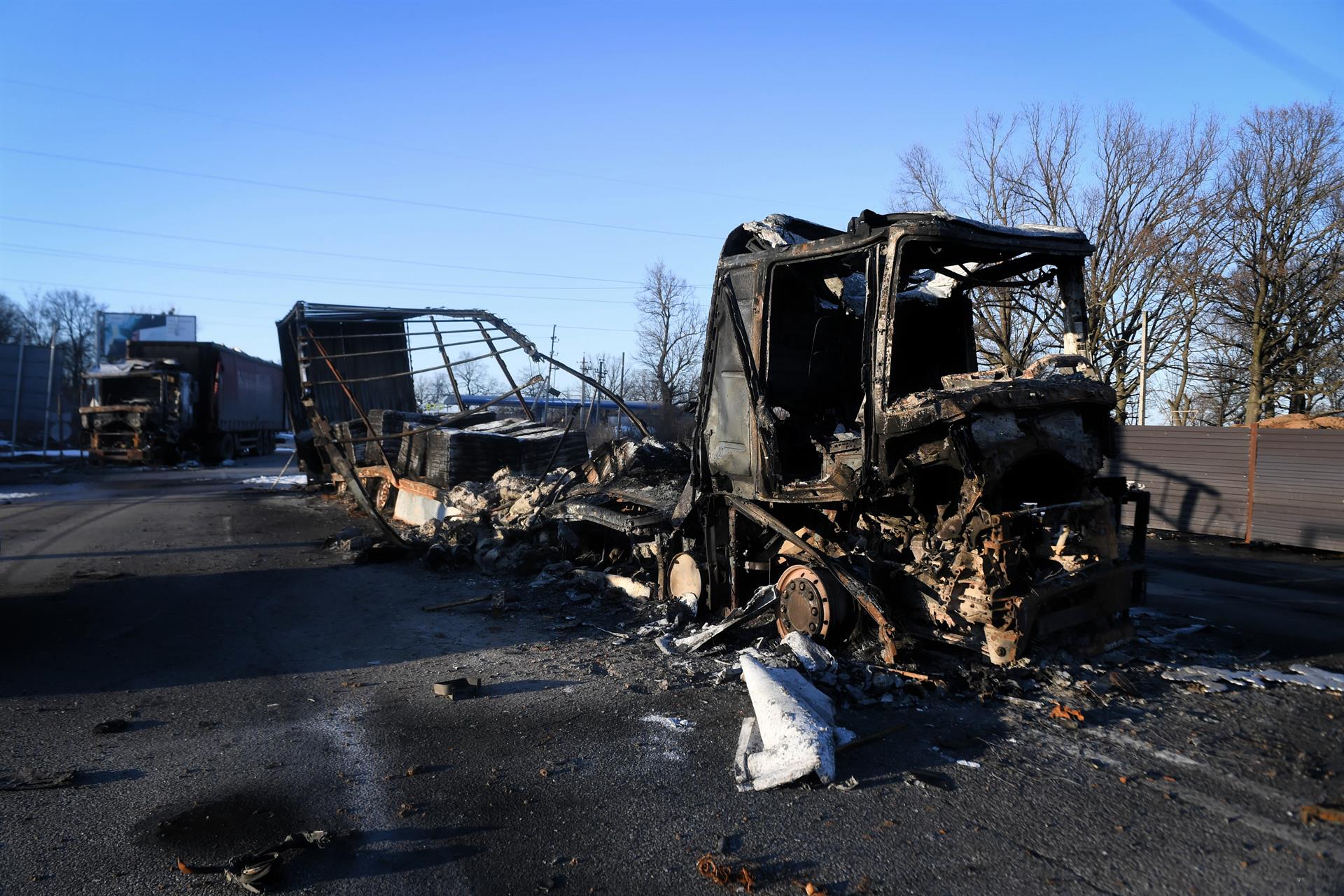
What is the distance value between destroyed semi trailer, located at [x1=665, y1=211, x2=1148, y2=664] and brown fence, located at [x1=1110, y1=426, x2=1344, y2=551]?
7.51 meters

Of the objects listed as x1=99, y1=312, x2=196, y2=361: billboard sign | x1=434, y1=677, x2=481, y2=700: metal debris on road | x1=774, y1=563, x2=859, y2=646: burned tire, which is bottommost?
x1=434, y1=677, x2=481, y2=700: metal debris on road

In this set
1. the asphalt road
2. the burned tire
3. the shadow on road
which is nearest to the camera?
the asphalt road

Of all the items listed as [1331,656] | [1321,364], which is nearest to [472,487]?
[1331,656]

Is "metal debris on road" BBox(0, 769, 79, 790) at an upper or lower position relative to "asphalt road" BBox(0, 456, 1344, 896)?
lower

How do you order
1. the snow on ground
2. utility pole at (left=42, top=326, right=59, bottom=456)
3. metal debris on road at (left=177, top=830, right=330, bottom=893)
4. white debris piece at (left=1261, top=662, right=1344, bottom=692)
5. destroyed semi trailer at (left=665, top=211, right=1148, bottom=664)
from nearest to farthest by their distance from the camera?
1. metal debris on road at (left=177, top=830, right=330, bottom=893)
2. destroyed semi trailer at (left=665, top=211, right=1148, bottom=664)
3. white debris piece at (left=1261, top=662, right=1344, bottom=692)
4. the snow on ground
5. utility pole at (left=42, top=326, right=59, bottom=456)

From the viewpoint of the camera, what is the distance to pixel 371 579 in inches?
363

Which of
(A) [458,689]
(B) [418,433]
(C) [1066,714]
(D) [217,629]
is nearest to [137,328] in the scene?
(B) [418,433]

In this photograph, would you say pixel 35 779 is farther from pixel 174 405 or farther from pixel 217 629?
pixel 174 405

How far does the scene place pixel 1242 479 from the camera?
12398mm

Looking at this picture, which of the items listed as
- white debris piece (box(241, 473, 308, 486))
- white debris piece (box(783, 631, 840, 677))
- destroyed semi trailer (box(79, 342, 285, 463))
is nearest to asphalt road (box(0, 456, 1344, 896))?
white debris piece (box(783, 631, 840, 677))

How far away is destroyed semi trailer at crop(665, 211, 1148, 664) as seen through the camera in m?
4.96

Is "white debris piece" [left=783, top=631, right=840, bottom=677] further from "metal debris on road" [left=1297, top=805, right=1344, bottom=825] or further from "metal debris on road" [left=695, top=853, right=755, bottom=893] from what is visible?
"metal debris on road" [left=1297, top=805, right=1344, bottom=825]

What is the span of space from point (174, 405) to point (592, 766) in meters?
28.7

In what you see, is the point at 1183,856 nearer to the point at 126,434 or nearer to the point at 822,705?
the point at 822,705
